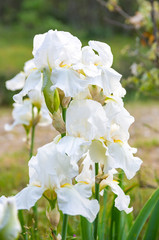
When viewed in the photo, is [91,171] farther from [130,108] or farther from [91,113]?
[130,108]

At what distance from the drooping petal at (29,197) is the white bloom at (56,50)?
358 millimetres

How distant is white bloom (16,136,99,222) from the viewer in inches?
38.8

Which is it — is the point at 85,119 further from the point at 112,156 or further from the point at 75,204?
the point at 75,204

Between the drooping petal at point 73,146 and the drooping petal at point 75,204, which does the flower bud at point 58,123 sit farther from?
the drooping petal at point 75,204

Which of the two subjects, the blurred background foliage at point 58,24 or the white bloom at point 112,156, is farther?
the blurred background foliage at point 58,24

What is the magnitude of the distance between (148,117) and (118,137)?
5600 mm

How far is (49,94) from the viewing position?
1070mm

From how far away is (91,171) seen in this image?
1225 mm

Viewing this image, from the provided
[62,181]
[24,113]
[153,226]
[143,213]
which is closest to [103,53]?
[62,181]

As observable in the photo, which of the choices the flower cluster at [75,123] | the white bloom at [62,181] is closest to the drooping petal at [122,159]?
the flower cluster at [75,123]

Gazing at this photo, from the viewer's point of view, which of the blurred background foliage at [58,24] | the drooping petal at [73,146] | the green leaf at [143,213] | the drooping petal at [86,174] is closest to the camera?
the drooping petal at [73,146]

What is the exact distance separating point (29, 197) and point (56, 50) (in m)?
0.42

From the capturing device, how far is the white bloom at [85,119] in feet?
3.40

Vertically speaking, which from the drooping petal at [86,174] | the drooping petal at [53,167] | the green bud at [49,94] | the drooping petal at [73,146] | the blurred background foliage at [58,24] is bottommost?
the drooping petal at [86,174]
